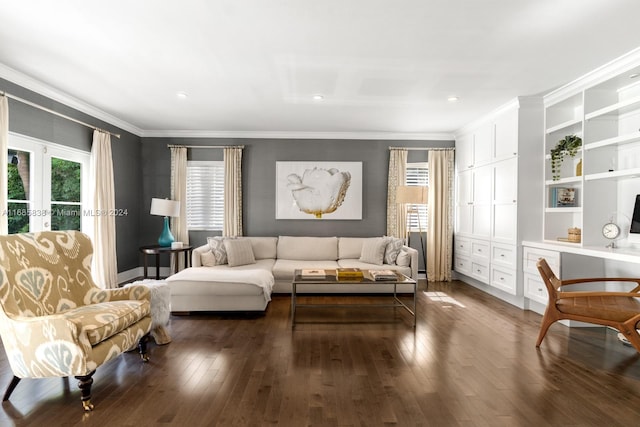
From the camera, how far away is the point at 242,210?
20.2 ft

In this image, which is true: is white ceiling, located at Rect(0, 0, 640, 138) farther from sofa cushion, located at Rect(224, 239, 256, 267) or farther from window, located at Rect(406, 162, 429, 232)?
sofa cushion, located at Rect(224, 239, 256, 267)

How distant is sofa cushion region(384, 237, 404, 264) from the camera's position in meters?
5.27

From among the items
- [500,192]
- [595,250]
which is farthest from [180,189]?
[595,250]

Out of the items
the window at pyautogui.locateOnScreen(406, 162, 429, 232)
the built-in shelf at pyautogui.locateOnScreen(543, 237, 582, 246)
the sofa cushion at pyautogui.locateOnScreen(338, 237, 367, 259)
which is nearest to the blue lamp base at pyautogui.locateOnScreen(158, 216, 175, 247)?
the sofa cushion at pyautogui.locateOnScreen(338, 237, 367, 259)

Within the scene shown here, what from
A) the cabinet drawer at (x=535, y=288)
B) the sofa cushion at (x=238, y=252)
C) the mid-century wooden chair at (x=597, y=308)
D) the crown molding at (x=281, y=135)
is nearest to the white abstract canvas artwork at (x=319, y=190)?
the crown molding at (x=281, y=135)

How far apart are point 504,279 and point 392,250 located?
1.52 m

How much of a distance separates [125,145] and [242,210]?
2.14 meters

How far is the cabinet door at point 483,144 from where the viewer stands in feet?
16.5

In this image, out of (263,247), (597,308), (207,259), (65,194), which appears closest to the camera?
(597,308)

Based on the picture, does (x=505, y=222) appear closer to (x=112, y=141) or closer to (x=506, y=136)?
(x=506, y=136)

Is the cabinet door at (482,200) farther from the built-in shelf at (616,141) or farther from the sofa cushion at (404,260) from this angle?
the built-in shelf at (616,141)

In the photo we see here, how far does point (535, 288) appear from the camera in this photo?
4059 millimetres

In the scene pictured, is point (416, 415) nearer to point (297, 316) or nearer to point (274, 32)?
point (297, 316)

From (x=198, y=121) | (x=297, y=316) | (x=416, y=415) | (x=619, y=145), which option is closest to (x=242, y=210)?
(x=198, y=121)
